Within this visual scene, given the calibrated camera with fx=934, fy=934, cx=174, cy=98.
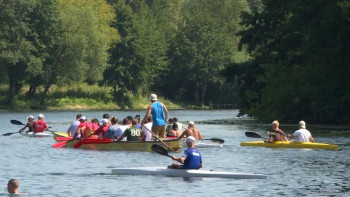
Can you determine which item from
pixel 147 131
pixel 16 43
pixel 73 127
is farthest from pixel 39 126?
pixel 16 43

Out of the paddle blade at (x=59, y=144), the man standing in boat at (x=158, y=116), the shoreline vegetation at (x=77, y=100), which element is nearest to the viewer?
the man standing in boat at (x=158, y=116)

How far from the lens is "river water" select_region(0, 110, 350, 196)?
2809 cm

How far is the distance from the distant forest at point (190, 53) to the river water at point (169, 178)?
1692cm

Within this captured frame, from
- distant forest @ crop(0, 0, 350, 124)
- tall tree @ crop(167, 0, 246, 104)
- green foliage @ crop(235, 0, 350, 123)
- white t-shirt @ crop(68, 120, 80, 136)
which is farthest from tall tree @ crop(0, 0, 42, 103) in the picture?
white t-shirt @ crop(68, 120, 80, 136)

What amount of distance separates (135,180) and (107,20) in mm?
109865

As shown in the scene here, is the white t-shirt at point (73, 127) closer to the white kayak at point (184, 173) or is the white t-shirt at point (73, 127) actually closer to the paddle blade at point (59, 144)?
the paddle blade at point (59, 144)

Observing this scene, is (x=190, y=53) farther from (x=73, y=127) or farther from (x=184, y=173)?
(x=184, y=173)

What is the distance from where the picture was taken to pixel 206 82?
145500mm

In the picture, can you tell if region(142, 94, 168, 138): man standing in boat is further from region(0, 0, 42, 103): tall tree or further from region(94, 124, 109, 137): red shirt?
region(0, 0, 42, 103): tall tree

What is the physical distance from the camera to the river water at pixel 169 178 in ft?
92.2

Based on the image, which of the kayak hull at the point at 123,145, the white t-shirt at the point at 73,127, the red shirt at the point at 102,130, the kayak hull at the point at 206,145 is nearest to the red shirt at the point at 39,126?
the white t-shirt at the point at 73,127

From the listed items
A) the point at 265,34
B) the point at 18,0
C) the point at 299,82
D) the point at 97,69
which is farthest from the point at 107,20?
the point at 299,82

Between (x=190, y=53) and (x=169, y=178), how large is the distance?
116 meters

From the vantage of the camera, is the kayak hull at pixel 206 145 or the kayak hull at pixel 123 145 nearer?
the kayak hull at pixel 123 145
